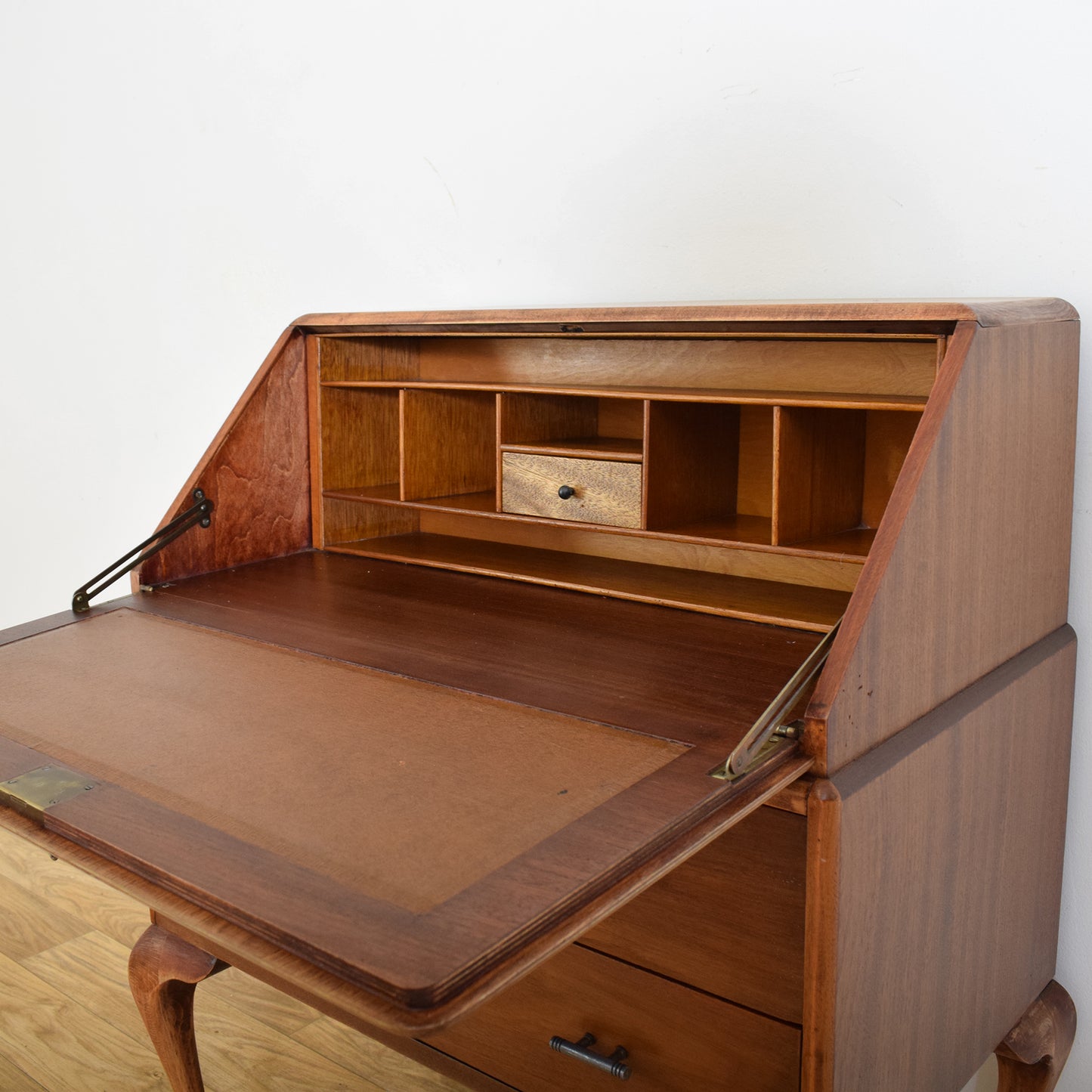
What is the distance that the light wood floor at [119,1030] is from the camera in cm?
212

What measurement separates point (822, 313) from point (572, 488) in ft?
1.64

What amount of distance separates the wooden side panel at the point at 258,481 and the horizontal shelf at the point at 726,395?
23cm

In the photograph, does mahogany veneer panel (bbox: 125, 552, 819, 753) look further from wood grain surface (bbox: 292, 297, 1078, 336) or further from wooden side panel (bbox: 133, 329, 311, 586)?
wood grain surface (bbox: 292, 297, 1078, 336)

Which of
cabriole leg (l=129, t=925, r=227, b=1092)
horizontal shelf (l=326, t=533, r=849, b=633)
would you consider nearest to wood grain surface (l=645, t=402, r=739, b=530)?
horizontal shelf (l=326, t=533, r=849, b=633)

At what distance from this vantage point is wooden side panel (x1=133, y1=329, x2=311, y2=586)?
194 cm

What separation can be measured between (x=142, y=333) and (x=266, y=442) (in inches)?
52.2

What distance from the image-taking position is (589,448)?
1745 mm

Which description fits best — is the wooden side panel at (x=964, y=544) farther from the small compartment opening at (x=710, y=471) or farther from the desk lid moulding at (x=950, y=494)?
the small compartment opening at (x=710, y=471)

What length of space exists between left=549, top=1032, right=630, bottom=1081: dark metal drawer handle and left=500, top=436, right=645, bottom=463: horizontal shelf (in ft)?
2.54

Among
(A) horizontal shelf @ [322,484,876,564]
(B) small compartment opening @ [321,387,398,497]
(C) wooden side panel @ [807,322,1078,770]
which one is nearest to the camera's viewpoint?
(C) wooden side panel @ [807,322,1078,770]

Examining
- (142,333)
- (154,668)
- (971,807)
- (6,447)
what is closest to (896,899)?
(971,807)

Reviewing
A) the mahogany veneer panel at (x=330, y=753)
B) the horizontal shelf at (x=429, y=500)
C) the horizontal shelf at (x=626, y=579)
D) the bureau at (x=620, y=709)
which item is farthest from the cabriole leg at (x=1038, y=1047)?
the horizontal shelf at (x=429, y=500)

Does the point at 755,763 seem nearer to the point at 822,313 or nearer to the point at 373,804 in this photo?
the point at 373,804

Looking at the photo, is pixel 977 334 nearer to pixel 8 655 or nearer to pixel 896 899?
pixel 896 899
